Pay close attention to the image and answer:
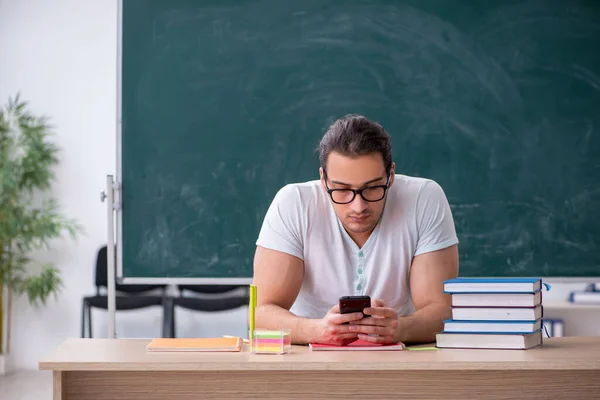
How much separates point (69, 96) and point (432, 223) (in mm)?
4992

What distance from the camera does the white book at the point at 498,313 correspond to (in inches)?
81.6

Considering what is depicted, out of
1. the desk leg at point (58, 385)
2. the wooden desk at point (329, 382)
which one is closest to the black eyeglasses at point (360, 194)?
the wooden desk at point (329, 382)

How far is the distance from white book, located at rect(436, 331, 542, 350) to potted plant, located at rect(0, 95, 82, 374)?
485cm

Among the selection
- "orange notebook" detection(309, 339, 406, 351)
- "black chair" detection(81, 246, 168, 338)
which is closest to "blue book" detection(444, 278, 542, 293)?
"orange notebook" detection(309, 339, 406, 351)

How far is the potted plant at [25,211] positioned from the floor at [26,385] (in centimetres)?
23

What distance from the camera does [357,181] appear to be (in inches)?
88.6

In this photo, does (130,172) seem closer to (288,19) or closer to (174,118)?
(174,118)

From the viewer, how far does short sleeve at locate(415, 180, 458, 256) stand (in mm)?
2445

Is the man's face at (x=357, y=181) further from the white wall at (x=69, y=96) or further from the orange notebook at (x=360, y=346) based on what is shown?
the white wall at (x=69, y=96)

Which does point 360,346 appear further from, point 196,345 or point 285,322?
point 196,345

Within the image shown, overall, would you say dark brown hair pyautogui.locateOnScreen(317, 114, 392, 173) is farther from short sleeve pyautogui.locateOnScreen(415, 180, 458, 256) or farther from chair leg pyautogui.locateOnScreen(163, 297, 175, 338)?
chair leg pyautogui.locateOnScreen(163, 297, 175, 338)

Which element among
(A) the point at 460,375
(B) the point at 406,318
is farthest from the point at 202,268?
(A) the point at 460,375

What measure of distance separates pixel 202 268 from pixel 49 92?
152 inches

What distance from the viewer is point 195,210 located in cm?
354
